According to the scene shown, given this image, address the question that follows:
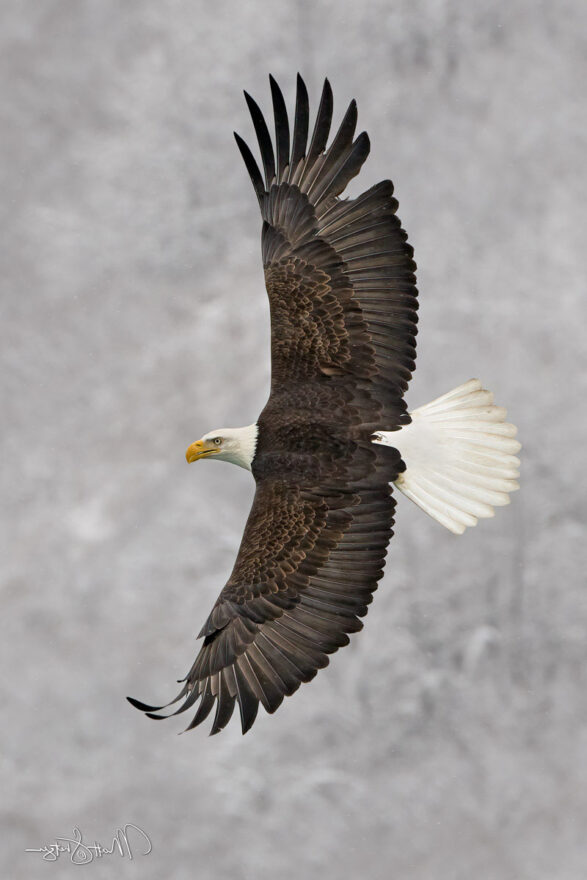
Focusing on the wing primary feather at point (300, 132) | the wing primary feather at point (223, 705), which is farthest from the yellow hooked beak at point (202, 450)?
the wing primary feather at point (300, 132)

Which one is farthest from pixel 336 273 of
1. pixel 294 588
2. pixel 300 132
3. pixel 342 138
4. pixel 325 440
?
pixel 294 588

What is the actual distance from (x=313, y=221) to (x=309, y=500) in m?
1.77

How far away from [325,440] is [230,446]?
0.78 meters

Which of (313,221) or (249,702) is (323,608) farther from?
(313,221)

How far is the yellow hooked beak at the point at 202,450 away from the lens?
8727 mm

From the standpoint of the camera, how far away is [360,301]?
823cm

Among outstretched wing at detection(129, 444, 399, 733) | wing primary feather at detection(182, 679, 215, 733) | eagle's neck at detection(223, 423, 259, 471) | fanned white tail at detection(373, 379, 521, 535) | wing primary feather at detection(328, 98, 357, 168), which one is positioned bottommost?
wing primary feather at detection(182, 679, 215, 733)

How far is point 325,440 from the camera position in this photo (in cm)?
798

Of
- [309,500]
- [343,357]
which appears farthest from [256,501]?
[343,357]

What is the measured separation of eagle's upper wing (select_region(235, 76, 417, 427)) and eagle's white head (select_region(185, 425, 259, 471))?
0.37 meters

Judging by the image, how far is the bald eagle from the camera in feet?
25.3

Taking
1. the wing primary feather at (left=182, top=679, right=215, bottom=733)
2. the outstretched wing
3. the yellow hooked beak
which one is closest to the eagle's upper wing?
the outstretched wing

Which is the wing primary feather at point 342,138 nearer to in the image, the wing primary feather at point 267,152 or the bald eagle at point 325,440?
the bald eagle at point 325,440

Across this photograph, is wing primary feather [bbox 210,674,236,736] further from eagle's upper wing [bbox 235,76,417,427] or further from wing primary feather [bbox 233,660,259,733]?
eagle's upper wing [bbox 235,76,417,427]
